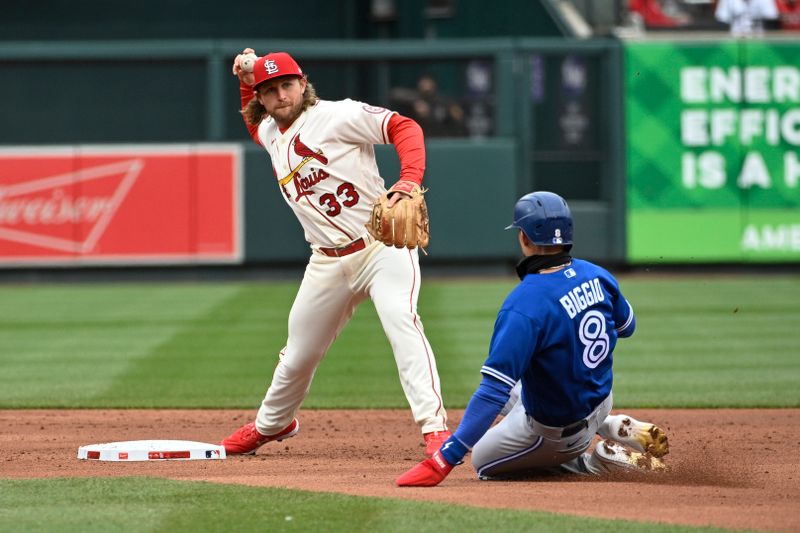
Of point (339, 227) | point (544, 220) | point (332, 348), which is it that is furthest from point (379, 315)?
point (332, 348)

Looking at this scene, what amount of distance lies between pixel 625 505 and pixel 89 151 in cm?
1382

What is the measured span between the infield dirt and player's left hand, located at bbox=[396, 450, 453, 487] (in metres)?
0.04

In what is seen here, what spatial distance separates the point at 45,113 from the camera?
22.3m

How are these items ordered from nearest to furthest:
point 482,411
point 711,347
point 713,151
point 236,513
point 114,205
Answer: point 236,513 → point 482,411 → point 711,347 → point 114,205 → point 713,151

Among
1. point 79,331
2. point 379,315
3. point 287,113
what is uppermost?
point 287,113

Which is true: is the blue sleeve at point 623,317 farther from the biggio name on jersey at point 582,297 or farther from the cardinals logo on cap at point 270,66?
the cardinals logo on cap at point 270,66

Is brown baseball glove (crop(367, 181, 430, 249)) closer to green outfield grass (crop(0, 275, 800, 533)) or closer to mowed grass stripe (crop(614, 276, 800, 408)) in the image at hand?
green outfield grass (crop(0, 275, 800, 533))

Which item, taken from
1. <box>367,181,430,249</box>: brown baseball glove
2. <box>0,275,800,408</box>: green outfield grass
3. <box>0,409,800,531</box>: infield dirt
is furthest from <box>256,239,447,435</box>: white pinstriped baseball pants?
<box>0,275,800,408</box>: green outfield grass

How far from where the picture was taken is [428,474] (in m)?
5.52

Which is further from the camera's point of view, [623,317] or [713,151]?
[713,151]

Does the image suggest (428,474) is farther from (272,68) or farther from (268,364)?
(268,364)

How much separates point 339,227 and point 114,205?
39.1ft

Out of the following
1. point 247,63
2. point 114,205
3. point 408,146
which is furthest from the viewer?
point 114,205

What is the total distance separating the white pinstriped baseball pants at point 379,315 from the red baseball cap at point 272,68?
880 millimetres
